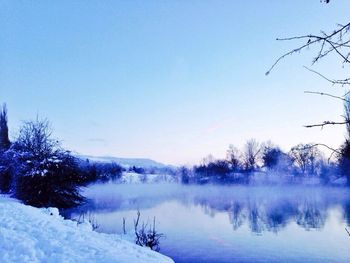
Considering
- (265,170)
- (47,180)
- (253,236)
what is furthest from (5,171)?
(265,170)

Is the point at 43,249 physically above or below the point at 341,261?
above

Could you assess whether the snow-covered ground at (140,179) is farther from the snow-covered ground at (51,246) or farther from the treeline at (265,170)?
the snow-covered ground at (51,246)

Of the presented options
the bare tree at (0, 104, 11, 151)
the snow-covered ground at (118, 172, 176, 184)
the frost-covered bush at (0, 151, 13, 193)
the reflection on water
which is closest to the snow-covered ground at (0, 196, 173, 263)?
the reflection on water

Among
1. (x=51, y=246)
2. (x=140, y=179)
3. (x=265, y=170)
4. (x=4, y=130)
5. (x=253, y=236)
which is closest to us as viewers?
(x=51, y=246)

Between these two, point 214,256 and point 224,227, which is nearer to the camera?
point 214,256

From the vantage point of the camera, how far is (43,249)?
24.2ft

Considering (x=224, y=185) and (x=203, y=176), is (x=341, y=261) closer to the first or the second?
(x=224, y=185)

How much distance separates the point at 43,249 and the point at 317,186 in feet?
205

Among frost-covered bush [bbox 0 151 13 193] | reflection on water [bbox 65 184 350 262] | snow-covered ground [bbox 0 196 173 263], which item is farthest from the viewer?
frost-covered bush [bbox 0 151 13 193]

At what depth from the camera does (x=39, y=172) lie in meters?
22.8

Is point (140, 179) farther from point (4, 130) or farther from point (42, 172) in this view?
point (42, 172)

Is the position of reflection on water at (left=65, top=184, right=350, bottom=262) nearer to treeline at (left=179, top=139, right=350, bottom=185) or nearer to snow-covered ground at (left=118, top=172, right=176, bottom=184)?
treeline at (left=179, top=139, right=350, bottom=185)

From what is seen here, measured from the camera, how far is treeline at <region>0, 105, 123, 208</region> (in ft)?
74.9

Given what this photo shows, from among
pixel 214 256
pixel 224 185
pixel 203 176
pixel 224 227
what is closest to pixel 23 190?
pixel 224 227
